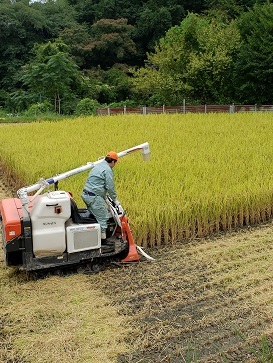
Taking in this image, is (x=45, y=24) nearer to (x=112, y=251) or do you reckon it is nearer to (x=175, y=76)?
(x=175, y=76)

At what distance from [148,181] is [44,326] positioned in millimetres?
3687

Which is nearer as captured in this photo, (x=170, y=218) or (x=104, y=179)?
(x=104, y=179)

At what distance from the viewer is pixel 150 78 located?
26141 millimetres

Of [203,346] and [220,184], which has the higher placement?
[220,184]

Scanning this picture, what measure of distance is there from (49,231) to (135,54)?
32.3 m

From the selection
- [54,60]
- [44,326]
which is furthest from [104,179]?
[54,60]

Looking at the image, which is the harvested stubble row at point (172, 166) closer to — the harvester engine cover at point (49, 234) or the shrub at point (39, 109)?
the harvester engine cover at point (49, 234)

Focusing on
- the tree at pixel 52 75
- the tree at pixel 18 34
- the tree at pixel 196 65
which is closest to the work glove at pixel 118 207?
the tree at pixel 196 65

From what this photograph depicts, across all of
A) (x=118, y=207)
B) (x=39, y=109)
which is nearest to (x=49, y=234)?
(x=118, y=207)

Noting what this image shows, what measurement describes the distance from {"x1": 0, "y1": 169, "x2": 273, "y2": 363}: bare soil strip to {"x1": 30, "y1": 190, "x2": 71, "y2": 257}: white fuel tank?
406mm

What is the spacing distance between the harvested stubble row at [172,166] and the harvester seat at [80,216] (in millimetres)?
742

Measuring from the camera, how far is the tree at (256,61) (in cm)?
2281

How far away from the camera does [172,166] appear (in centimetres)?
787

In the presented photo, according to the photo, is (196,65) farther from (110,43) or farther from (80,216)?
(80,216)
